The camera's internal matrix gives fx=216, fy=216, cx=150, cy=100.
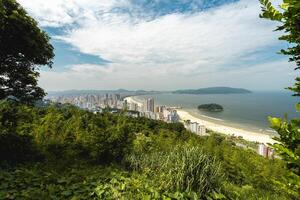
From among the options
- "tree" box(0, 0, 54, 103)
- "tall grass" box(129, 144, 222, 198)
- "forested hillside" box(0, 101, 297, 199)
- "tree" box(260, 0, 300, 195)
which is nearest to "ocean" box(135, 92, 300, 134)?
"tree" box(260, 0, 300, 195)

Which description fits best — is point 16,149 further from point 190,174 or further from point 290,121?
point 290,121

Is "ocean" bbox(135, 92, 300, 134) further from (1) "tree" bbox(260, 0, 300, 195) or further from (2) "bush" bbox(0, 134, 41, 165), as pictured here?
(2) "bush" bbox(0, 134, 41, 165)

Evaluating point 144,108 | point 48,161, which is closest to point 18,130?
point 48,161

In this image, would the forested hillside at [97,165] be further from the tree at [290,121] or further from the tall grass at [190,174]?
the tree at [290,121]

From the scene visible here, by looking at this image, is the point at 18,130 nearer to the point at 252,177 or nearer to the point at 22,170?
the point at 22,170

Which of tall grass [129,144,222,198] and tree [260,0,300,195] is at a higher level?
tree [260,0,300,195]

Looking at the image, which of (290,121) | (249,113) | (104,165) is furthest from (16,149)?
(249,113)
